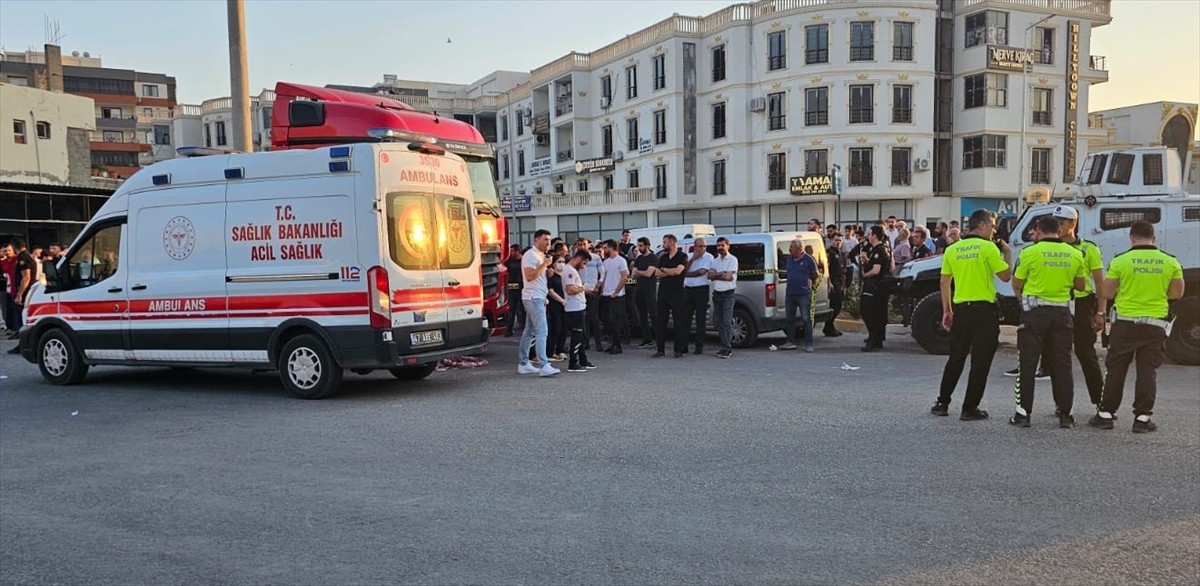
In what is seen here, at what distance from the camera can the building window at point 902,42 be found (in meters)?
39.8

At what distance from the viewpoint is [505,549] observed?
440 centimetres

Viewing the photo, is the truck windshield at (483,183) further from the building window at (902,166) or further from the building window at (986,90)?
the building window at (986,90)

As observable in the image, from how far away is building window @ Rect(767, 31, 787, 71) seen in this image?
41312 mm

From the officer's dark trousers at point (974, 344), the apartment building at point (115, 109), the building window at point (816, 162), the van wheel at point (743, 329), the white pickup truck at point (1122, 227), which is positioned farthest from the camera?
the apartment building at point (115, 109)

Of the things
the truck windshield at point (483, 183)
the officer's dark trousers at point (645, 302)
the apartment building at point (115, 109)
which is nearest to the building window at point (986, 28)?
the officer's dark trousers at point (645, 302)

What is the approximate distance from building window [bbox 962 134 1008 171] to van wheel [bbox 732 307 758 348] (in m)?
32.4

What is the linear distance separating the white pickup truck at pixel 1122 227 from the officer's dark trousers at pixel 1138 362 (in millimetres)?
4269

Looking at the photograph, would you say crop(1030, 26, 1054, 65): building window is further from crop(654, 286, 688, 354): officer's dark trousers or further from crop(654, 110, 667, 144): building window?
crop(654, 286, 688, 354): officer's dark trousers

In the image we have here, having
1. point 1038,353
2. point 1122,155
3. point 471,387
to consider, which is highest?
point 1122,155

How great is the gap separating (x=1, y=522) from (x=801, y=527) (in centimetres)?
486

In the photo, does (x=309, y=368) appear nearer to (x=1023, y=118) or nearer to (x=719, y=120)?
(x=719, y=120)

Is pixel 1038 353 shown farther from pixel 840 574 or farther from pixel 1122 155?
pixel 1122 155


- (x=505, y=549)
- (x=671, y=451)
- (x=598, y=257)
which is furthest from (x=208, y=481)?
(x=598, y=257)

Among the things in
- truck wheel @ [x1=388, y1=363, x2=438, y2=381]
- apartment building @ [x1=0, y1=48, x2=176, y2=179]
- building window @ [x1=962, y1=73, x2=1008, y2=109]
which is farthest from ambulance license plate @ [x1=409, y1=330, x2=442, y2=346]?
apartment building @ [x1=0, y1=48, x2=176, y2=179]
